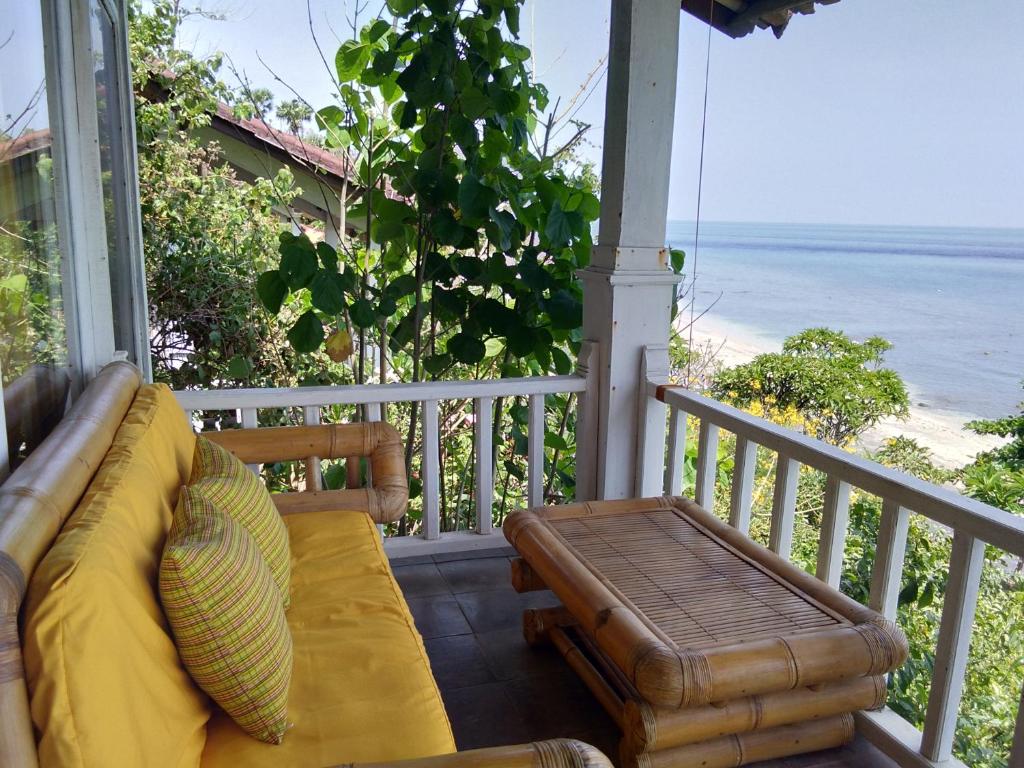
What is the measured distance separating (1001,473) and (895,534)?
12.1ft

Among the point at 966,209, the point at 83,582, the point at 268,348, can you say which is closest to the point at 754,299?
the point at 966,209

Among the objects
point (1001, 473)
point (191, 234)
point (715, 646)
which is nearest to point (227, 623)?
point (715, 646)

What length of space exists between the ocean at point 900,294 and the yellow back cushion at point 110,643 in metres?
9.96

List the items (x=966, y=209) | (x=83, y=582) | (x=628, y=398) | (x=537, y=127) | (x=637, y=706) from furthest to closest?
(x=966, y=209) < (x=537, y=127) < (x=628, y=398) < (x=637, y=706) < (x=83, y=582)

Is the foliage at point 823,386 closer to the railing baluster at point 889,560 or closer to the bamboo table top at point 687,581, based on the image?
the bamboo table top at point 687,581

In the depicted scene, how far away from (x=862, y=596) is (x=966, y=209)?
20297 mm

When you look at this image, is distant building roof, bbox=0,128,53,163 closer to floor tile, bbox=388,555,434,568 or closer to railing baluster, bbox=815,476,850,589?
floor tile, bbox=388,555,434,568

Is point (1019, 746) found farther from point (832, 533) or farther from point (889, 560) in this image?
point (832, 533)

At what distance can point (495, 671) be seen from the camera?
2.07 meters

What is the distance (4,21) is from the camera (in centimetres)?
129

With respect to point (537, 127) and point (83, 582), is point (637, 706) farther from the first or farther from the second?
point (537, 127)

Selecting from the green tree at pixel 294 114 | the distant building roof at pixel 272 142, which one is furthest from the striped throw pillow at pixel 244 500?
the green tree at pixel 294 114

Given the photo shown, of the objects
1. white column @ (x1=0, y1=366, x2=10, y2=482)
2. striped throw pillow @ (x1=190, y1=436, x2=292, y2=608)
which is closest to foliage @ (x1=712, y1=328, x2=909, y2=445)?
striped throw pillow @ (x1=190, y1=436, x2=292, y2=608)

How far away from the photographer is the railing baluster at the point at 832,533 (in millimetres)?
1864
